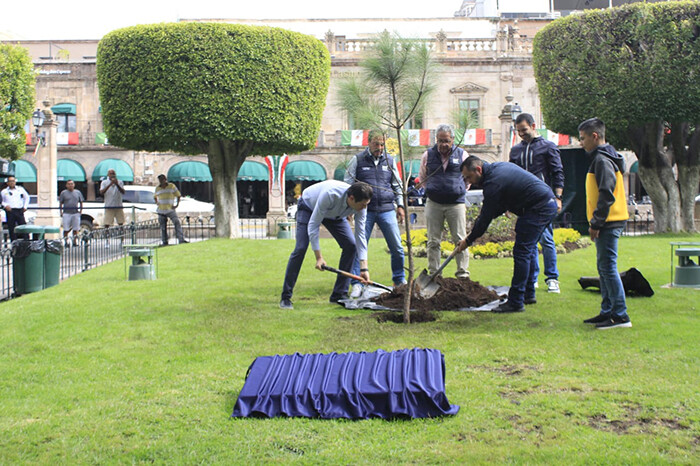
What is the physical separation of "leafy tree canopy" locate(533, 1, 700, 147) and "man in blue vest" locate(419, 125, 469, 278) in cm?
1182

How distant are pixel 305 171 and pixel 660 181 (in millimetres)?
23120

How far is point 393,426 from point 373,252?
32.8ft

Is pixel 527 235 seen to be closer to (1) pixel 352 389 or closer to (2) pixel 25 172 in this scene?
(1) pixel 352 389

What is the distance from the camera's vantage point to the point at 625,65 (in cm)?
1808

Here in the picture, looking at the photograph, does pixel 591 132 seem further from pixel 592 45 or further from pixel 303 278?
pixel 592 45

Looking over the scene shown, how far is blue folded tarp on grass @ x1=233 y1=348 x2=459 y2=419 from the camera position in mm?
4008

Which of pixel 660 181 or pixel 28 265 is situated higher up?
pixel 660 181

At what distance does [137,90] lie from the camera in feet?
58.1

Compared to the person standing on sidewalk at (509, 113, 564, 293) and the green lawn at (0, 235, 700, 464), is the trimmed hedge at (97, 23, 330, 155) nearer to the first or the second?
the green lawn at (0, 235, 700, 464)

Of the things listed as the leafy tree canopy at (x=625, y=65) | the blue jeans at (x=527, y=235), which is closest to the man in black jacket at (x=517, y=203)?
the blue jeans at (x=527, y=235)

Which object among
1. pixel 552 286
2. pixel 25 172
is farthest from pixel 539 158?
pixel 25 172

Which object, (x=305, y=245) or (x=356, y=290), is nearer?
(x=305, y=245)

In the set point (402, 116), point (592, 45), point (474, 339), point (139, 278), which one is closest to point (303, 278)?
point (139, 278)

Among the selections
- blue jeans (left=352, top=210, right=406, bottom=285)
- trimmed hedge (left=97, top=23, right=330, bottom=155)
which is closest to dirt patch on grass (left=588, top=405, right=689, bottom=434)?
blue jeans (left=352, top=210, right=406, bottom=285)
